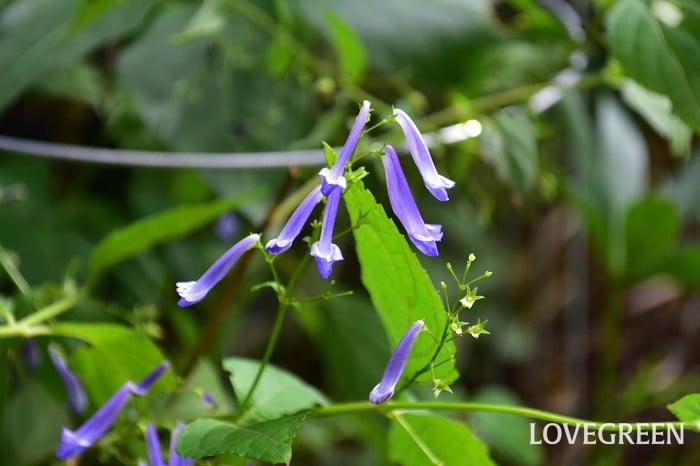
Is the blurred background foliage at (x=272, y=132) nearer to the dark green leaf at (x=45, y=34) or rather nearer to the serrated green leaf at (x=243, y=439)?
the dark green leaf at (x=45, y=34)

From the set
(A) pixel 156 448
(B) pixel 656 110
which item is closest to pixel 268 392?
(A) pixel 156 448

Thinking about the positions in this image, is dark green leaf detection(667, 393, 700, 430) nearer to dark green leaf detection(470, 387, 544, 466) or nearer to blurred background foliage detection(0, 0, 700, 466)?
blurred background foliage detection(0, 0, 700, 466)

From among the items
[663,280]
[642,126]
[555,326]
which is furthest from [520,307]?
[642,126]

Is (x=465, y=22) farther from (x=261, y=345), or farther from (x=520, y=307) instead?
(x=520, y=307)

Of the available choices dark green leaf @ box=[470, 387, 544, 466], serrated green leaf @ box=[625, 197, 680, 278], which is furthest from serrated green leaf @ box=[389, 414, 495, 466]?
serrated green leaf @ box=[625, 197, 680, 278]

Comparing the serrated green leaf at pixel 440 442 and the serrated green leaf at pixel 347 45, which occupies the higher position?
the serrated green leaf at pixel 347 45

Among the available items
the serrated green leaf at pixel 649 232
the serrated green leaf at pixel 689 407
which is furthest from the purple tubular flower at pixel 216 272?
the serrated green leaf at pixel 649 232

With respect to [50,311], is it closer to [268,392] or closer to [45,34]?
[268,392]
